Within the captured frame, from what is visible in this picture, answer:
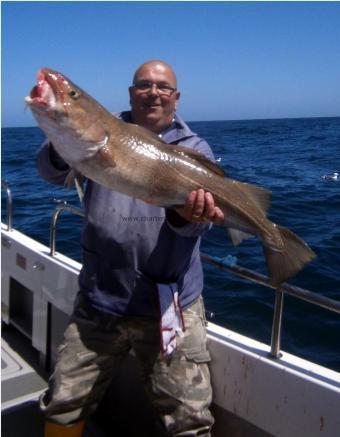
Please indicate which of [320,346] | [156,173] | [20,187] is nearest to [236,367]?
[156,173]

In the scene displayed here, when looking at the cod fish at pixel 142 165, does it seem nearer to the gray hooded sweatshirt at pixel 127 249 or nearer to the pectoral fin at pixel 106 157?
the pectoral fin at pixel 106 157

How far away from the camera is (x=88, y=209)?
301cm

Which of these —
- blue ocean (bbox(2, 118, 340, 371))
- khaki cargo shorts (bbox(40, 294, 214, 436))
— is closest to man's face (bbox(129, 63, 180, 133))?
khaki cargo shorts (bbox(40, 294, 214, 436))

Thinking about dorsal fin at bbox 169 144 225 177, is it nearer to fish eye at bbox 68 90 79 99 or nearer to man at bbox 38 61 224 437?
man at bbox 38 61 224 437

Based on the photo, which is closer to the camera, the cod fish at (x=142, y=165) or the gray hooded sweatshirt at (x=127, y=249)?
the cod fish at (x=142, y=165)

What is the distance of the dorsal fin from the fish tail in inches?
19.9

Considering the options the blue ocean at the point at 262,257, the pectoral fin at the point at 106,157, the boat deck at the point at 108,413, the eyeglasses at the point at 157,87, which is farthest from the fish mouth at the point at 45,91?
the boat deck at the point at 108,413

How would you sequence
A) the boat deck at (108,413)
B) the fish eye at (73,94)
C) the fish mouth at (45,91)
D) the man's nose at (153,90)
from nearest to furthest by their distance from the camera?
the fish mouth at (45,91) < the fish eye at (73,94) < the man's nose at (153,90) < the boat deck at (108,413)

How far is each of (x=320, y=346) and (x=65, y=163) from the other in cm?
420

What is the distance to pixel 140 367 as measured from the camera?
304 cm

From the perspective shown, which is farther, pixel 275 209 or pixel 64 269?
pixel 275 209

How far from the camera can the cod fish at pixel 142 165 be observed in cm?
253

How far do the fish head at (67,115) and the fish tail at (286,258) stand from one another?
1.15 meters

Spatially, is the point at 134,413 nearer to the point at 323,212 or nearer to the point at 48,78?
the point at 48,78
